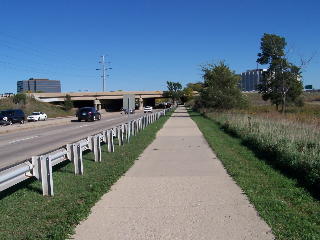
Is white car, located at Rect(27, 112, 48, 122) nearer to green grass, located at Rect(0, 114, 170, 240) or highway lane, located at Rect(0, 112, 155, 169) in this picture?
highway lane, located at Rect(0, 112, 155, 169)

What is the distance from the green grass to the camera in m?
5.79

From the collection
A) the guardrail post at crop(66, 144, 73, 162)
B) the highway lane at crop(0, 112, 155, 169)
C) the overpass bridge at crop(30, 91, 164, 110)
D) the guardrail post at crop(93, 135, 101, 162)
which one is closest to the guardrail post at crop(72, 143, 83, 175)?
the guardrail post at crop(66, 144, 73, 162)

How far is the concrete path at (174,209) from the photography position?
18.6ft

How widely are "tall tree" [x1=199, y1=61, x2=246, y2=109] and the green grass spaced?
35822 mm

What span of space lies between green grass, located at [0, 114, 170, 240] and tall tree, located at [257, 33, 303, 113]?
4445 cm

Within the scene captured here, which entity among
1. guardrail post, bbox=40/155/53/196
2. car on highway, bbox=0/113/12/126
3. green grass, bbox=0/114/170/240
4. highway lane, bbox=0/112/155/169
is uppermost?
guardrail post, bbox=40/155/53/196

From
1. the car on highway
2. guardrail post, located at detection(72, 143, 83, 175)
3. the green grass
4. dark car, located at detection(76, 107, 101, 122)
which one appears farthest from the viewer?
dark car, located at detection(76, 107, 101, 122)

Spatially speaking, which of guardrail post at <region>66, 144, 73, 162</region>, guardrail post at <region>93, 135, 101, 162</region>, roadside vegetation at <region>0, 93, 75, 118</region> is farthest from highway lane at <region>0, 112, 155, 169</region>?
roadside vegetation at <region>0, 93, 75, 118</region>

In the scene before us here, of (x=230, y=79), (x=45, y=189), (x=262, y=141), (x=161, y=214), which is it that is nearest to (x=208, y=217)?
(x=161, y=214)

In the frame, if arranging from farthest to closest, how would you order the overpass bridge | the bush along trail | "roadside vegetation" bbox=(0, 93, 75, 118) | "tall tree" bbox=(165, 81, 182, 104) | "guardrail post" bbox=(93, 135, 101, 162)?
"tall tree" bbox=(165, 81, 182, 104)
the overpass bridge
"roadside vegetation" bbox=(0, 93, 75, 118)
"guardrail post" bbox=(93, 135, 101, 162)
the bush along trail

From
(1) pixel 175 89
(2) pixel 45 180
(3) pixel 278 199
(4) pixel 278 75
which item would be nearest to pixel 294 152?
(3) pixel 278 199

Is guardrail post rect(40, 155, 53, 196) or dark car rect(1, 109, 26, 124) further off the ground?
guardrail post rect(40, 155, 53, 196)

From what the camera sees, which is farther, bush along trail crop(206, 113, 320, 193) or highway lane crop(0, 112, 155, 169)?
highway lane crop(0, 112, 155, 169)

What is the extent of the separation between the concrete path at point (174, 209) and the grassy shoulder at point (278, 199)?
18 centimetres
